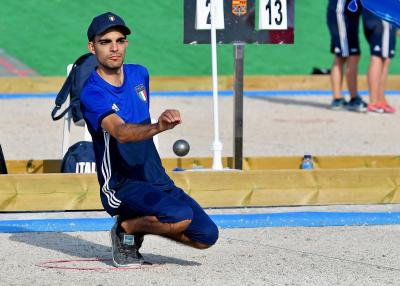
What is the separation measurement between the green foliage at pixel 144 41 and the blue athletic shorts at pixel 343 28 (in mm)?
3416

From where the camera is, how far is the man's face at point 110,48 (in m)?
6.39

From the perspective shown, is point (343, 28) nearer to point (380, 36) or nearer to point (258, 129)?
point (380, 36)

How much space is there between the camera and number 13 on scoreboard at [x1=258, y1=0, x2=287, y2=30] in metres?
9.10

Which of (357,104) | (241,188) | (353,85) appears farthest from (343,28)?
(241,188)

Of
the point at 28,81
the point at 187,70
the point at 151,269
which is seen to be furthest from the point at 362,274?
the point at 187,70

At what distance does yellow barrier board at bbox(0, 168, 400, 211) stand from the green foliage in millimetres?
8764

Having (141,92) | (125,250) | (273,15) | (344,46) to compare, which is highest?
(273,15)

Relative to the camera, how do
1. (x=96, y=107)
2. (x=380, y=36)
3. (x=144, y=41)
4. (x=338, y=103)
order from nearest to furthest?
1. (x=96, y=107)
2. (x=380, y=36)
3. (x=338, y=103)
4. (x=144, y=41)

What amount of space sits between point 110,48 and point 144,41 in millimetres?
11161

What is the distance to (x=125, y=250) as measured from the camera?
6586mm

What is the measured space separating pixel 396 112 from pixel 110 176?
8311 mm

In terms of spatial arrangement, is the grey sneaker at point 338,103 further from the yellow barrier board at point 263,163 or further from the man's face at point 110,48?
the man's face at point 110,48

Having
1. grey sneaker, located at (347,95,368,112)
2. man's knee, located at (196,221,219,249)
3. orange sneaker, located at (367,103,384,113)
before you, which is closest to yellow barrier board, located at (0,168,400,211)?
man's knee, located at (196,221,219,249)

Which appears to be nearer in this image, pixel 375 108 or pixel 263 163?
pixel 263 163
